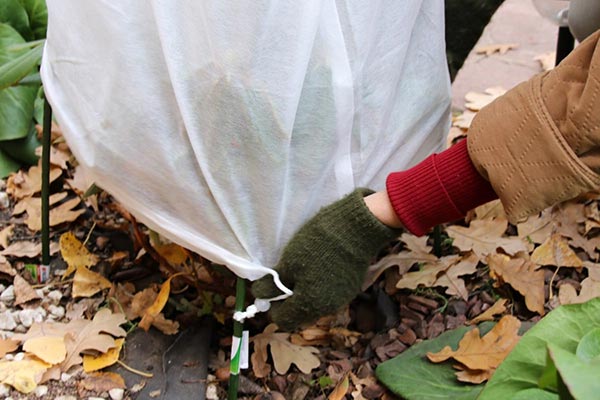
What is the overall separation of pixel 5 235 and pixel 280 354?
0.73 m

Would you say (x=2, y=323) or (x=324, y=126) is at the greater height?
(x=324, y=126)

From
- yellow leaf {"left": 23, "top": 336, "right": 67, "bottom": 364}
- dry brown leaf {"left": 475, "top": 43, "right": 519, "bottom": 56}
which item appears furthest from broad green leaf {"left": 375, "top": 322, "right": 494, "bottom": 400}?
→ dry brown leaf {"left": 475, "top": 43, "right": 519, "bottom": 56}

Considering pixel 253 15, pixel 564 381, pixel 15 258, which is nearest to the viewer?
pixel 564 381

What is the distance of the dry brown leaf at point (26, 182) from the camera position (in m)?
1.95

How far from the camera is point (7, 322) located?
5.21 ft

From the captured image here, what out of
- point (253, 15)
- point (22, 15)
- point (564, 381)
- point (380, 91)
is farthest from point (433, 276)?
point (22, 15)

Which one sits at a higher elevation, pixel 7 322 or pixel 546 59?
pixel 546 59

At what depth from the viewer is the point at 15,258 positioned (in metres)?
1.78

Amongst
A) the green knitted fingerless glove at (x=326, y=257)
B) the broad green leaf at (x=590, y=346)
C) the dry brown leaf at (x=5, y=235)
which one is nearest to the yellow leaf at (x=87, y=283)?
the dry brown leaf at (x=5, y=235)

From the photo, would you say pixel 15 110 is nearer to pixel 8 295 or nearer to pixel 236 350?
pixel 8 295

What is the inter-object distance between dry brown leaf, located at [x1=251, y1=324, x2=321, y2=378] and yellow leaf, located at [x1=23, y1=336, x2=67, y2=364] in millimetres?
355

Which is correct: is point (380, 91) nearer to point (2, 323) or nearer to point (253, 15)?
point (253, 15)

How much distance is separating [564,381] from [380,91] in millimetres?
699

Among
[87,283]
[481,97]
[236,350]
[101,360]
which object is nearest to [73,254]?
[87,283]
